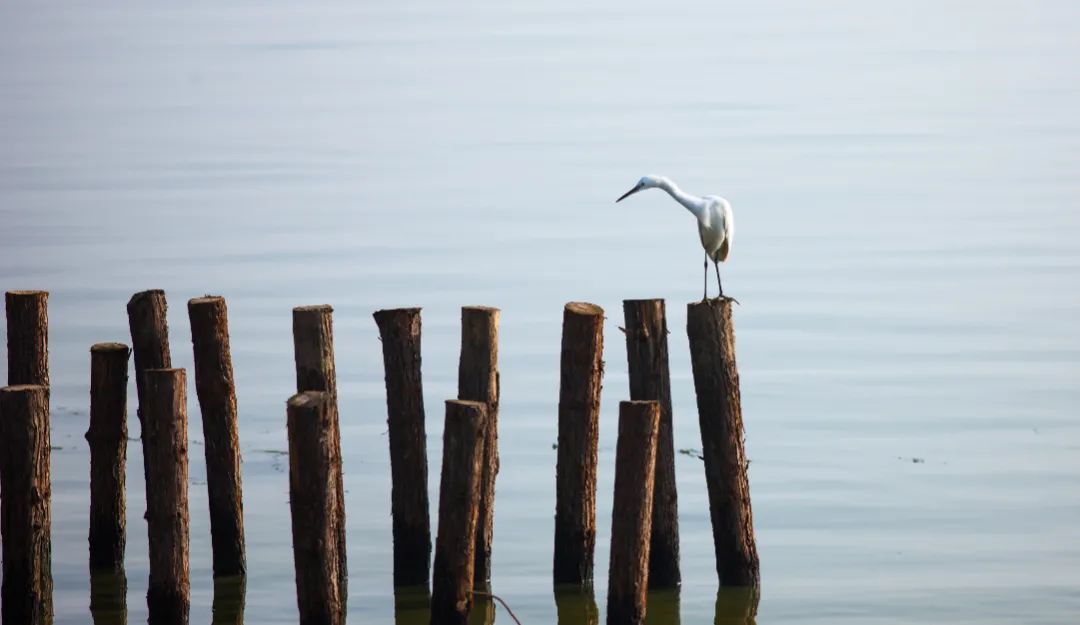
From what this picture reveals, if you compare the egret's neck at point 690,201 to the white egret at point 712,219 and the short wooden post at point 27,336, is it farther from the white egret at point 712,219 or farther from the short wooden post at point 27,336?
the short wooden post at point 27,336

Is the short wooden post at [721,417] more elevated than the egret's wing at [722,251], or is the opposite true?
the egret's wing at [722,251]

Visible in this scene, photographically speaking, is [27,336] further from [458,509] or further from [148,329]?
[458,509]

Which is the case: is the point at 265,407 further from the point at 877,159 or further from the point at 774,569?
the point at 877,159

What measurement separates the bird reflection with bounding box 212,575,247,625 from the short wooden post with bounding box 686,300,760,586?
3.71 metres

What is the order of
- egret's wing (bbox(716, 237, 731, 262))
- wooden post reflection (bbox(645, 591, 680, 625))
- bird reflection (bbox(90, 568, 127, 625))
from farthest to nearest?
egret's wing (bbox(716, 237, 731, 262))
bird reflection (bbox(90, 568, 127, 625))
wooden post reflection (bbox(645, 591, 680, 625))

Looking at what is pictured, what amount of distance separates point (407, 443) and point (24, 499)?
9.02 ft

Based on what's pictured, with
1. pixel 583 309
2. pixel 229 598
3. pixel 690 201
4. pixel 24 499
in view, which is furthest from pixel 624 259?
pixel 24 499

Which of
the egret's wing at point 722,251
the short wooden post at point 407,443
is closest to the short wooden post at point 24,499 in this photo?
the short wooden post at point 407,443

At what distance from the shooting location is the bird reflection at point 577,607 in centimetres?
1448

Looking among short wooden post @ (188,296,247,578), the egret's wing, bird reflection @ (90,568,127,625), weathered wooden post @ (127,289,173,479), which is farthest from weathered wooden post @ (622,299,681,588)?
bird reflection @ (90,568,127,625)

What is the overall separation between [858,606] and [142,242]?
2208cm

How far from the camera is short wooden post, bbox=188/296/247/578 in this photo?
1355 centimetres

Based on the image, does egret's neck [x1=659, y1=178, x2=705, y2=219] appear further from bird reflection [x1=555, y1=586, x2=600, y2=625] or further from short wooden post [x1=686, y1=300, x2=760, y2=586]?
bird reflection [x1=555, y1=586, x2=600, y2=625]

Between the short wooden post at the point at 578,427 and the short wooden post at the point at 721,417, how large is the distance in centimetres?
70
